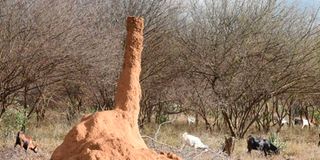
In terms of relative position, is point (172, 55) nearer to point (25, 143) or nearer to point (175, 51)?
point (175, 51)

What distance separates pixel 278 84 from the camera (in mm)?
22594

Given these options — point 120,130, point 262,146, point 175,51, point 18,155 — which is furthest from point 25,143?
point 175,51

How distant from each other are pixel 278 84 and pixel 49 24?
390 inches

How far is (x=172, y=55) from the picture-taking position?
81.5 feet

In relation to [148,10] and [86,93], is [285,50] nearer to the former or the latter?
[148,10]

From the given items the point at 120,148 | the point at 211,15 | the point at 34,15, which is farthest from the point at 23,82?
the point at 120,148

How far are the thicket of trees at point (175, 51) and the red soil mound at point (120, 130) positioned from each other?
937 centimetres

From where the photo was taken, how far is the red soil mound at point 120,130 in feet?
19.4

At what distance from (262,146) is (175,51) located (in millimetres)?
8312

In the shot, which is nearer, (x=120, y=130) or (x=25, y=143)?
(x=120, y=130)

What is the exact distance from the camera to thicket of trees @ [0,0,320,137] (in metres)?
16.6

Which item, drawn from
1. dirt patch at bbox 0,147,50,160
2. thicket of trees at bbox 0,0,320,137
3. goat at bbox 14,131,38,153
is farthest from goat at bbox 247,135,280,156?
goat at bbox 14,131,38,153

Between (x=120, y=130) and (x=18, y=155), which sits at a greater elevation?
(x=120, y=130)

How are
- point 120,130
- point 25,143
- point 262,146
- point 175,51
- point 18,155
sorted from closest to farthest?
point 120,130 < point 18,155 < point 25,143 < point 262,146 < point 175,51
